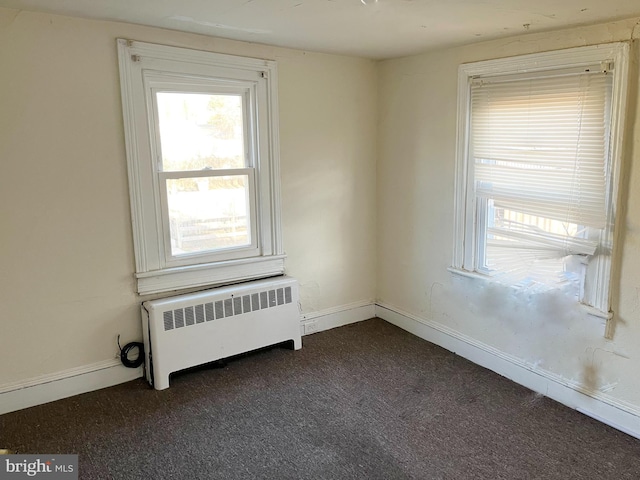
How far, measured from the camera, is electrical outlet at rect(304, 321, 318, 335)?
13.2 feet

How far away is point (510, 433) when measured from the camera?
2.68 m

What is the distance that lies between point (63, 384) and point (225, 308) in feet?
3.62

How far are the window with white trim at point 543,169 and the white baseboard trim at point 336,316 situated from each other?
1.14m

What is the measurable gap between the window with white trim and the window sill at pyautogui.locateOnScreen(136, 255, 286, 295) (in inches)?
57.0

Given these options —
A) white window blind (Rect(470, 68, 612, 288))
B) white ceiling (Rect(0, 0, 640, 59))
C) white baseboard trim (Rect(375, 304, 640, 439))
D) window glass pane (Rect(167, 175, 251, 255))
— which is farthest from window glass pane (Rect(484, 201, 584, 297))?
window glass pane (Rect(167, 175, 251, 255))

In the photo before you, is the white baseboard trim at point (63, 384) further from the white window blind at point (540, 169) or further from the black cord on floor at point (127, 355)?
the white window blind at point (540, 169)

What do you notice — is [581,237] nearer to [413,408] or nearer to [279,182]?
[413,408]

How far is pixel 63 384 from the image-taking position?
3.04 m

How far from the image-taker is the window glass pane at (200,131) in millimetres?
3201

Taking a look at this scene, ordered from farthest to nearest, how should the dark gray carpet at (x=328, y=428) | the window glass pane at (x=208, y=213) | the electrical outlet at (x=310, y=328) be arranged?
the electrical outlet at (x=310, y=328) → the window glass pane at (x=208, y=213) → the dark gray carpet at (x=328, y=428)

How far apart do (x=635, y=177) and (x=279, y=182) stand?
2.28m

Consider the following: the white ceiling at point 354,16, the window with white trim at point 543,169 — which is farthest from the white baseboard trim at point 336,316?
the white ceiling at point 354,16

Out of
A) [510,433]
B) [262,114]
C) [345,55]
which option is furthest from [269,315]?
[345,55]

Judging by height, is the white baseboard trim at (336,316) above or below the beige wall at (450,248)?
below
